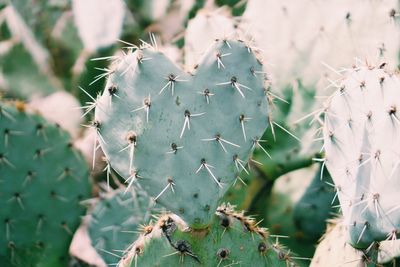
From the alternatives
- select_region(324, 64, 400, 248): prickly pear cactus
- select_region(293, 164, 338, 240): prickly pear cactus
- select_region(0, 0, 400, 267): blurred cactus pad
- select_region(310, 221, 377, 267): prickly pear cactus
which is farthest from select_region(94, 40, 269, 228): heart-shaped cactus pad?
select_region(293, 164, 338, 240): prickly pear cactus

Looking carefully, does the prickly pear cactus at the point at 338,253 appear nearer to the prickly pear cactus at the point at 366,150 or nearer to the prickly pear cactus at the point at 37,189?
the prickly pear cactus at the point at 366,150

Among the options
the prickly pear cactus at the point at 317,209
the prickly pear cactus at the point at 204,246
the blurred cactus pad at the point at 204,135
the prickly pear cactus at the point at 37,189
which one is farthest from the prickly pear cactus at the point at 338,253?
the prickly pear cactus at the point at 37,189

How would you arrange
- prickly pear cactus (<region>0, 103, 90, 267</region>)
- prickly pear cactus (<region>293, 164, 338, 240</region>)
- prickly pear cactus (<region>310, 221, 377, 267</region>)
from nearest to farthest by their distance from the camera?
1. prickly pear cactus (<region>310, 221, 377, 267</region>)
2. prickly pear cactus (<region>0, 103, 90, 267</region>)
3. prickly pear cactus (<region>293, 164, 338, 240</region>)

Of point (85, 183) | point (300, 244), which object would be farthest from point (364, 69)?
point (85, 183)

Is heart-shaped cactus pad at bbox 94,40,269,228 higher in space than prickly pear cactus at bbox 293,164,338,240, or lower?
higher

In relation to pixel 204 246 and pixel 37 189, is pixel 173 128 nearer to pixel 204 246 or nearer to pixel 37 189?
pixel 204 246

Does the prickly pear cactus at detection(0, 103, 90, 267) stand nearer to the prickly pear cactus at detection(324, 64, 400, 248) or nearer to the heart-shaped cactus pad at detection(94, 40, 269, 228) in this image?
the heart-shaped cactus pad at detection(94, 40, 269, 228)
